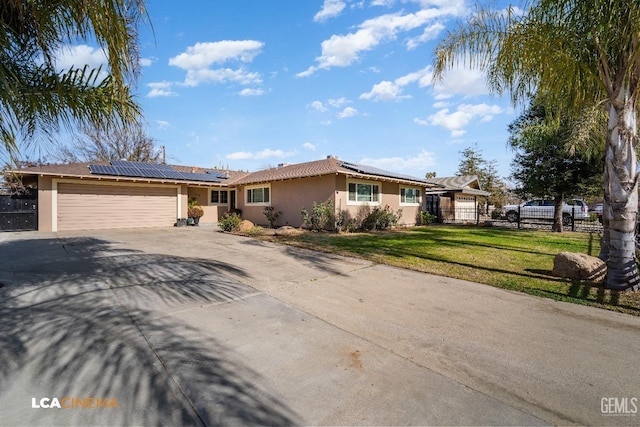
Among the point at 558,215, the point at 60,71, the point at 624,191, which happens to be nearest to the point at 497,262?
the point at 624,191

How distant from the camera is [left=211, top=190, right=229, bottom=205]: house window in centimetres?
2089

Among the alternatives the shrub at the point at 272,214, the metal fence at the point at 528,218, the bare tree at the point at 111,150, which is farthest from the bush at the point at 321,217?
the bare tree at the point at 111,150

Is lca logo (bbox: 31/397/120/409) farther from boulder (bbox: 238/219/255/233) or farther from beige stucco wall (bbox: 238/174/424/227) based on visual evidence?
beige stucco wall (bbox: 238/174/424/227)

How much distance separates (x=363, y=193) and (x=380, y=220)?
1.71 meters

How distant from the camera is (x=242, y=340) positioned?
331 cm

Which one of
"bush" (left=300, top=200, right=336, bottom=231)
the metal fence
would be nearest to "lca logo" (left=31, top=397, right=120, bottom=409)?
"bush" (left=300, top=200, right=336, bottom=231)

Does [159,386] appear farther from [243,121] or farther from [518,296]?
[243,121]

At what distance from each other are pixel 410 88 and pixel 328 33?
3.91 m

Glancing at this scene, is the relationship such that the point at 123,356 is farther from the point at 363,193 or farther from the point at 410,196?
the point at 410,196

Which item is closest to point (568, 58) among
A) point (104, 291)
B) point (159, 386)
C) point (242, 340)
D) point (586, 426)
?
point (586, 426)

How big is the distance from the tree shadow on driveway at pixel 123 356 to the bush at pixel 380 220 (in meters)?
10.7

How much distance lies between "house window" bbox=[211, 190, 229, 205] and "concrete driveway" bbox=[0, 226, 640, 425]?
15.6 metres

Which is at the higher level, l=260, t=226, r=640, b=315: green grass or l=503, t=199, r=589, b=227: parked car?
l=503, t=199, r=589, b=227: parked car

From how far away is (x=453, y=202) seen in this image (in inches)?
979
